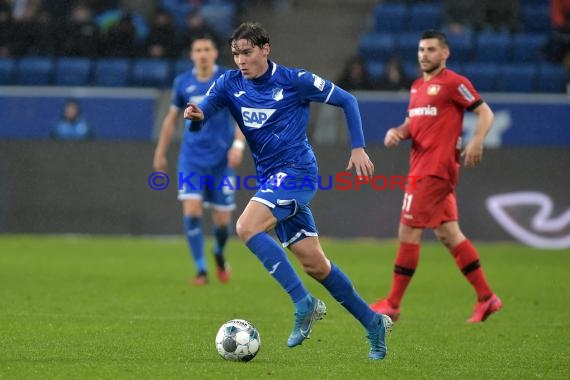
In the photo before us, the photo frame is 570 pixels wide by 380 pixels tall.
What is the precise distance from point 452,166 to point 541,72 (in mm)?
10535

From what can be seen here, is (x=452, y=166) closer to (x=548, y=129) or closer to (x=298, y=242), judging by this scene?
(x=298, y=242)

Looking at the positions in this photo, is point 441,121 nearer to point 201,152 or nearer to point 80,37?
point 201,152

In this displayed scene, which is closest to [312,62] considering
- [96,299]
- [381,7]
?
[381,7]

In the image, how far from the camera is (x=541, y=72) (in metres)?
19.2

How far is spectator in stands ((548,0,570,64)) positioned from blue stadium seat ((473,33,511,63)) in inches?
30.2

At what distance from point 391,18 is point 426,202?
40.9 ft

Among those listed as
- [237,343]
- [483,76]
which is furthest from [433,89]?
[483,76]

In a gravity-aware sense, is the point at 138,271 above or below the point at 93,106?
below

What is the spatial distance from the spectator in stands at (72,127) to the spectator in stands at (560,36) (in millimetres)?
8136

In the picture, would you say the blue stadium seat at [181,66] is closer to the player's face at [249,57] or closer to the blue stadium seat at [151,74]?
the blue stadium seat at [151,74]

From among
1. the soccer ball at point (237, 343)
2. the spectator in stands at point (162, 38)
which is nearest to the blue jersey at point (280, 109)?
the soccer ball at point (237, 343)

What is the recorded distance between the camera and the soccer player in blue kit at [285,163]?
6801mm

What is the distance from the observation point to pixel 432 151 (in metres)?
9.26

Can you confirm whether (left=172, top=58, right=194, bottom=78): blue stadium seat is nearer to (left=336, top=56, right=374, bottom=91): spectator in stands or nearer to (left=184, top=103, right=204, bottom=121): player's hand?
(left=336, top=56, right=374, bottom=91): spectator in stands
